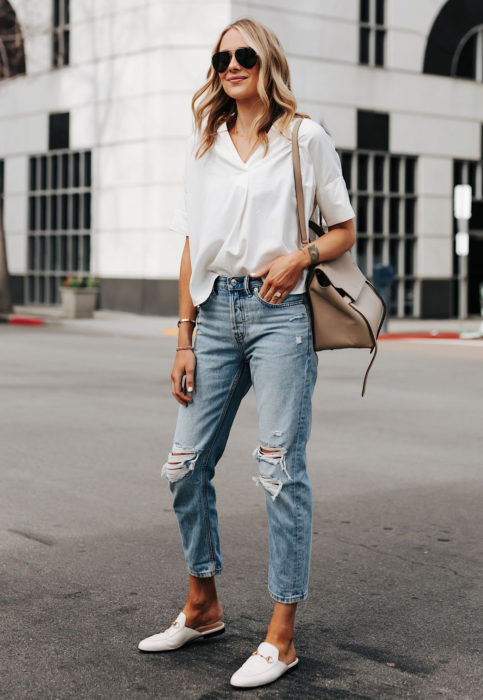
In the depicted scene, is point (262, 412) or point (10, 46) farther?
point (10, 46)

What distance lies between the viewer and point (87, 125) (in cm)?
2877

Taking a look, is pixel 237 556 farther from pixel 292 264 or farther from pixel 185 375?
pixel 292 264

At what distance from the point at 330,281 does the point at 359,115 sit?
2509 cm

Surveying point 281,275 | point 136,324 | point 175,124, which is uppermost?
point 175,124

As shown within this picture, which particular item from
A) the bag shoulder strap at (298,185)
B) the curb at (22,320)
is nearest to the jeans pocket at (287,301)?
the bag shoulder strap at (298,185)

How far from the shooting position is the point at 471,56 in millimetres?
29844

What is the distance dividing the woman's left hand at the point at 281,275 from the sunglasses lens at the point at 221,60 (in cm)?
69

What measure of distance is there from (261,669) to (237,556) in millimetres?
1652

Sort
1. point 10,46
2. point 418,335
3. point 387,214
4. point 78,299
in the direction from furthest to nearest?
point 10,46 < point 387,214 < point 78,299 < point 418,335

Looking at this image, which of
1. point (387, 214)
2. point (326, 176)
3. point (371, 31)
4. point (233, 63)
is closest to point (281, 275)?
point (326, 176)

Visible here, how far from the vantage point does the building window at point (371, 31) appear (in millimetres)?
28156

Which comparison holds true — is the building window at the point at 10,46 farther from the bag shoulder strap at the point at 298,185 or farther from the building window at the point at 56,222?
the bag shoulder strap at the point at 298,185

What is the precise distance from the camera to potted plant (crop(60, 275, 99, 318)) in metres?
25.7

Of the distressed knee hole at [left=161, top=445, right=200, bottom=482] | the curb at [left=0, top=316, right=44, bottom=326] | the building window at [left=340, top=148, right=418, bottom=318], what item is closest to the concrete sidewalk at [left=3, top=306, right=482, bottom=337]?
the curb at [left=0, top=316, right=44, bottom=326]
